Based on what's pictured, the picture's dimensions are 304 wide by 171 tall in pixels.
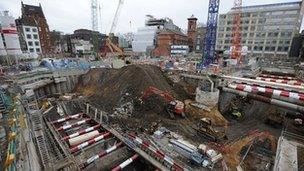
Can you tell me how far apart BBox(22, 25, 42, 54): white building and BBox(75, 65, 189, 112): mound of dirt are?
47125 mm

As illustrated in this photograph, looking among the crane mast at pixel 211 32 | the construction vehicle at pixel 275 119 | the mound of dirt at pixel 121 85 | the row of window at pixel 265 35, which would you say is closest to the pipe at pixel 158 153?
the mound of dirt at pixel 121 85

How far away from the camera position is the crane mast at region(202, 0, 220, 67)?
143 ft

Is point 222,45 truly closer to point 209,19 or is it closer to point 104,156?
point 209,19

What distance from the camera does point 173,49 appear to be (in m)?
75.8

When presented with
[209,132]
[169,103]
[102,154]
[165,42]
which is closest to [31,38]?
[165,42]

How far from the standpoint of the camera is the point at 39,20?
6919cm

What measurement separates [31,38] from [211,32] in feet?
212

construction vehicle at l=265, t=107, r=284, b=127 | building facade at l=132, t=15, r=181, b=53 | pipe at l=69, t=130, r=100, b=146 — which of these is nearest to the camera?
pipe at l=69, t=130, r=100, b=146

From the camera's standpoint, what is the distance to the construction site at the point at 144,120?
46.7ft

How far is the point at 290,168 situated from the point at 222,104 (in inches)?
622

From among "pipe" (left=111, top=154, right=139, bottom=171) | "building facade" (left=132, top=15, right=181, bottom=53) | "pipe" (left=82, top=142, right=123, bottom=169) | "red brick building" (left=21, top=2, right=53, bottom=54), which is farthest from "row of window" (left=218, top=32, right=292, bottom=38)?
"pipe" (left=111, top=154, right=139, bottom=171)

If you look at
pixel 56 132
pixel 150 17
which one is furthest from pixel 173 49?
pixel 56 132

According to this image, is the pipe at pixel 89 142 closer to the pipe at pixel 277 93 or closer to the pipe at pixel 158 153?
the pipe at pixel 158 153

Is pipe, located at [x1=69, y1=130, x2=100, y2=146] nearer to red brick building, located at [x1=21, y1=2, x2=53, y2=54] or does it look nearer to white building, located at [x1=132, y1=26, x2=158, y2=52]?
red brick building, located at [x1=21, y1=2, x2=53, y2=54]
